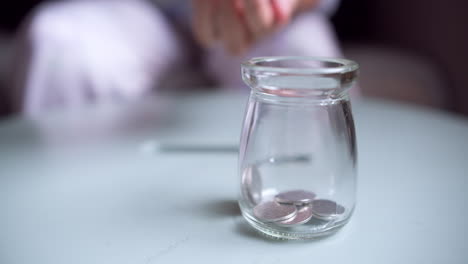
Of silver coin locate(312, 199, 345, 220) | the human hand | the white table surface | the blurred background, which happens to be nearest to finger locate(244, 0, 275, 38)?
the human hand

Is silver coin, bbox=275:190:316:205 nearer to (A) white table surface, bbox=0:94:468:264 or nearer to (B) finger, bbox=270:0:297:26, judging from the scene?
(A) white table surface, bbox=0:94:468:264

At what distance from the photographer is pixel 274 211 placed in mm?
315

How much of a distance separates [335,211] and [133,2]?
80 centimetres

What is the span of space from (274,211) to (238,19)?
0.30 metres

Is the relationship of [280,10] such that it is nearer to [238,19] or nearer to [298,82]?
[238,19]

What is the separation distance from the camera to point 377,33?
4.70 feet

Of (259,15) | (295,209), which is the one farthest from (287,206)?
(259,15)

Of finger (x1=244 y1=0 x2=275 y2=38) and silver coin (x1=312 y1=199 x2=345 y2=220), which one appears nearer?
silver coin (x1=312 y1=199 x2=345 y2=220)

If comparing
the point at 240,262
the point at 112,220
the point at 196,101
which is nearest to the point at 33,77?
the point at 196,101

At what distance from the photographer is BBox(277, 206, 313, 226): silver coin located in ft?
1.00

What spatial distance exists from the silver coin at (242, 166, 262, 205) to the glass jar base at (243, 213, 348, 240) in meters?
0.03

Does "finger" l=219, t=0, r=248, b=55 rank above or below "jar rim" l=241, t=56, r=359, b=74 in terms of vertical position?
above

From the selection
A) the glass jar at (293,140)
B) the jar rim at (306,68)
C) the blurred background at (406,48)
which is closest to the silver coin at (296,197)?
the glass jar at (293,140)

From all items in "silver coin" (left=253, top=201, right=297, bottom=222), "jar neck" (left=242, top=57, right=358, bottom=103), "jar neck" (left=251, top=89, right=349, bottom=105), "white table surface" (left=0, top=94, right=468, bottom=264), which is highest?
"jar neck" (left=242, top=57, right=358, bottom=103)
